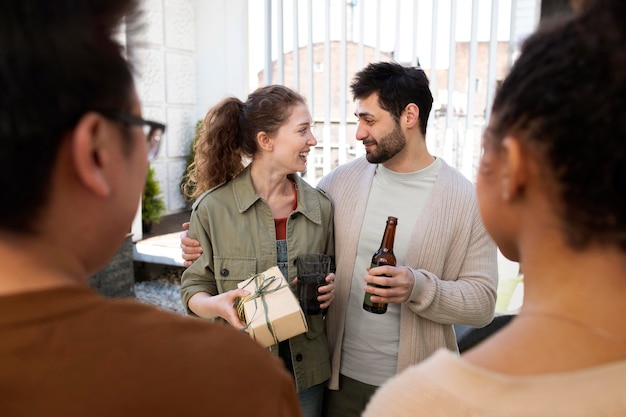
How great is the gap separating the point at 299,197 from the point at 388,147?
0.37 metres

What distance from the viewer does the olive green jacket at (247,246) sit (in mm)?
1768

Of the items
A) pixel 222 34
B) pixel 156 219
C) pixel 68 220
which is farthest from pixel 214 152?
pixel 222 34

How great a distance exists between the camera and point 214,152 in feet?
6.32

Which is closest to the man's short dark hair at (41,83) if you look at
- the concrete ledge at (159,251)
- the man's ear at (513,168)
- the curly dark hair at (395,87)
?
the man's ear at (513,168)

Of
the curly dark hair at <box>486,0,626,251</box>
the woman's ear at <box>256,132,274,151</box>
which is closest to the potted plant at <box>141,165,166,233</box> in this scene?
the woman's ear at <box>256,132,274,151</box>

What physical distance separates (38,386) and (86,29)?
34 centimetres

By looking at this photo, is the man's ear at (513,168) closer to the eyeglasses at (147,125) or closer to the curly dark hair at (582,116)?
the curly dark hair at (582,116)

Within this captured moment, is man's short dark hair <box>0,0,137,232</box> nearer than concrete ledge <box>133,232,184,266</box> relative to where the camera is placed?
Yes

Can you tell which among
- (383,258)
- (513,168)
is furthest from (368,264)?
(513,168)

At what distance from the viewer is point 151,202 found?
480 centimetres

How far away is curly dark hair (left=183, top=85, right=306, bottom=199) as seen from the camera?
1.93 meters

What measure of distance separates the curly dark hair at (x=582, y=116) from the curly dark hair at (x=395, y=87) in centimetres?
138

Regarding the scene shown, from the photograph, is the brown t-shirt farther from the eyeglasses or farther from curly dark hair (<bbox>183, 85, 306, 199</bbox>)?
curly dark hair (<bbox>183, 85, 306, 199</bbox>)

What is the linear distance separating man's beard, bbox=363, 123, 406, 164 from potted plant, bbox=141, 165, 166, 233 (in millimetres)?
3207
